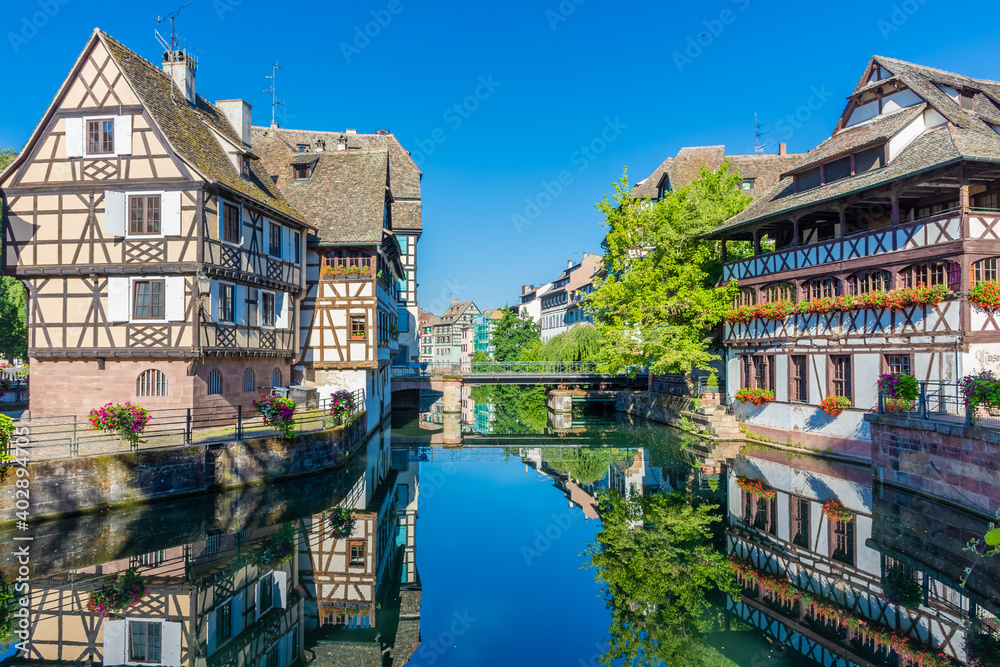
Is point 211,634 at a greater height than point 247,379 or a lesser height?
lesser

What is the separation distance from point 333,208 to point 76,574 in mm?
20769

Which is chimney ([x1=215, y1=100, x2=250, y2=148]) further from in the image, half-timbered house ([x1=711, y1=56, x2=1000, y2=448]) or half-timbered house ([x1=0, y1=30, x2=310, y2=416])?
half-timbered house ([x1=711, y1=56, x2=1000, y2=448])

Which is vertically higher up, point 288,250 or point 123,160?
point 123,160

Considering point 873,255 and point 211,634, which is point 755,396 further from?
point 211,634

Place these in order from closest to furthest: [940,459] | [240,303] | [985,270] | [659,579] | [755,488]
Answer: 1. [659,579]
2. [940,459]
3. [985,270]
4. [755,488]
5. [240,303]

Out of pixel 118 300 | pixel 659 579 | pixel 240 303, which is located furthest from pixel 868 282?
pixel 118 300

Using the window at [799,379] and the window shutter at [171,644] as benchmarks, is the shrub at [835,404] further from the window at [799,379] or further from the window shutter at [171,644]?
the window shutter at [171,644]

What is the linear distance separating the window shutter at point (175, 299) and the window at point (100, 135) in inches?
193

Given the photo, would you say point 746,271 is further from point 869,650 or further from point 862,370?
point 869,650

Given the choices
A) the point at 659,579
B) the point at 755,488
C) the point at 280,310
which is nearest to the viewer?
the point at 659,579

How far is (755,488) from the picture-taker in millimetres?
19016

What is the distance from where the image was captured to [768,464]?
73.9 feet

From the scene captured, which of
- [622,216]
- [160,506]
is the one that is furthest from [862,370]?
[160,506]

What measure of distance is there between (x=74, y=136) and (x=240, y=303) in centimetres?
724
